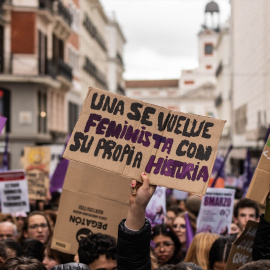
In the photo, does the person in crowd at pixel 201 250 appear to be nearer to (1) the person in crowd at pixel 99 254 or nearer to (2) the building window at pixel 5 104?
(1) the person in crowd at pixel 99 254

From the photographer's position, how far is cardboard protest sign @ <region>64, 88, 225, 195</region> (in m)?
4.23

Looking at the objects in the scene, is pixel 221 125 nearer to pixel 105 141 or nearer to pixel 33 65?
pixel 105 141

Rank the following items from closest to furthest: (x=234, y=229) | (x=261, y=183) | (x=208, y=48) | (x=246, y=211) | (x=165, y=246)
Result: (x=261, y=183), (x=165, y=246), (x=246, y=211), (x=234, y=229), (x=208, y=48)

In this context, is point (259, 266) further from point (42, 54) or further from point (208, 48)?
point (208, 48)

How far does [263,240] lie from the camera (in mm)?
4168

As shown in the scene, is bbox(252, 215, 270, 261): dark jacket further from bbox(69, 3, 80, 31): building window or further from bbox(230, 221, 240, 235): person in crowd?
bbox(69, 3, 80, 31): building window

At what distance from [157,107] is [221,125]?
37 cm

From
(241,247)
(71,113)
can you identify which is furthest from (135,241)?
(71,113)

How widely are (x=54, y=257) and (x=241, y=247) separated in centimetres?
190

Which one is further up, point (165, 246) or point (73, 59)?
point (73, 59)

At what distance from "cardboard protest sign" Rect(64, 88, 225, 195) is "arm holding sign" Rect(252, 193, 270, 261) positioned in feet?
1.24

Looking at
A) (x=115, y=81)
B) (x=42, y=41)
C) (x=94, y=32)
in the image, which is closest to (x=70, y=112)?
(x=42, y=41)

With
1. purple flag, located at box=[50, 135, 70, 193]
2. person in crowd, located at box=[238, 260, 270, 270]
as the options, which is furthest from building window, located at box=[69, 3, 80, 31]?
person in crowd, located at box=[238, 260, 270, 270]

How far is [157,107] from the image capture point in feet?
14.1
